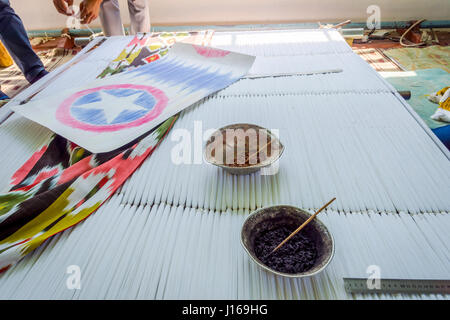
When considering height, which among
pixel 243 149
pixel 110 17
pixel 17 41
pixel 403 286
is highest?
pixel 110 17

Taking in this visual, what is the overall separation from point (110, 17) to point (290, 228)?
10.3 feet

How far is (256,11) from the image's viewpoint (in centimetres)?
436

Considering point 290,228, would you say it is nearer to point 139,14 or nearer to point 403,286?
point 403,286

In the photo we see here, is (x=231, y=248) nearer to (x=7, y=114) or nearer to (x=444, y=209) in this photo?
→ (x=444, y=209)

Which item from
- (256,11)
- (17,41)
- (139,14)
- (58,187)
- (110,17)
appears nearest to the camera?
(58,187)

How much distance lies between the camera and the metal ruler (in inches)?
26.9

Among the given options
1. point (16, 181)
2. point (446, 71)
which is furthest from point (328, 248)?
point (446, 71)

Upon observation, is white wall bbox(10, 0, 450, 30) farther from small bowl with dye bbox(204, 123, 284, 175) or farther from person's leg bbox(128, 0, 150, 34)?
small bowl with dye bbox(204, 123, 284, 175)

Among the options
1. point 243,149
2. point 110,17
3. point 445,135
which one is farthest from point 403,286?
point 110,17

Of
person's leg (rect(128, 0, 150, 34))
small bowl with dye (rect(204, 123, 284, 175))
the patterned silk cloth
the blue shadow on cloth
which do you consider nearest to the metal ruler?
small bowl with dye (rect(204, 123, 284, 175))

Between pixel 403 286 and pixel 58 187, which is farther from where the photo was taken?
pixel 58 187

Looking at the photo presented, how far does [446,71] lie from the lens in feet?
9.64

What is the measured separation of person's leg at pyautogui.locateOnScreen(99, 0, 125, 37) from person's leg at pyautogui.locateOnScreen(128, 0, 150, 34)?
0.20 metres

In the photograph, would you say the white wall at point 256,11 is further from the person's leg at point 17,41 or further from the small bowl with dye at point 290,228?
the small bowl with dye at point 290,228
